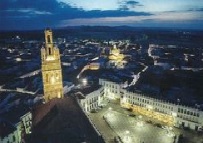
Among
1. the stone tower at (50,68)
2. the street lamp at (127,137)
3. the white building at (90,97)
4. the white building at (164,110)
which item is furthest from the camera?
the white building at (90,97)

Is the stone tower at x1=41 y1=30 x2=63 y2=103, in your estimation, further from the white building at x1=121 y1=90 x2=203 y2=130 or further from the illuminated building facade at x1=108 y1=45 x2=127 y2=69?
the illuminated building facade at x1=108 y1=45 x2=127 y2=69

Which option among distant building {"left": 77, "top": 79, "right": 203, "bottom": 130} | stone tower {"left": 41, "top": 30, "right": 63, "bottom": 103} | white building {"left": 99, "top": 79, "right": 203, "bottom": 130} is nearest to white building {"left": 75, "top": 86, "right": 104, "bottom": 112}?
distant building {"left": 77, "top": 79, "right": 203, "bottom": 130}

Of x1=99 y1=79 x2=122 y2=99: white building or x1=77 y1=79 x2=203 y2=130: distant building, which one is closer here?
x1=77 y1=79 x2=203 y2=130: distant building

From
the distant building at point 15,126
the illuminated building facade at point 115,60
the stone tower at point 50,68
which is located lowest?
the illuminated building facade at point 115,60

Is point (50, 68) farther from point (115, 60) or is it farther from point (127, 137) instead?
point (115, 60)

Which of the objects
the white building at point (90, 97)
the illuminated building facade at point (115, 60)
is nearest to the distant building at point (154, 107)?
the white building at point (90, 97)

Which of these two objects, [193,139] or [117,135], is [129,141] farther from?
[193,139]

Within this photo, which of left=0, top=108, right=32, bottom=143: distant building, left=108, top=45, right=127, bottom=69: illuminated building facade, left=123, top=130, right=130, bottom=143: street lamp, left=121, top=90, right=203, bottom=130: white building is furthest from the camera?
left=108, top=45, right=127, bottom=69: illuminated building facade

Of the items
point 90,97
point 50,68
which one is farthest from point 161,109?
point 50,68

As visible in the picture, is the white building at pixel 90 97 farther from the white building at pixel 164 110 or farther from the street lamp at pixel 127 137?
the street lamp at pixel 127 137
